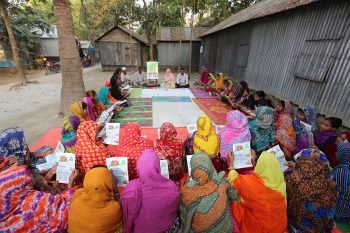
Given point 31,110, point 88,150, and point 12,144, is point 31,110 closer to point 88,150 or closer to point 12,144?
point 12,144

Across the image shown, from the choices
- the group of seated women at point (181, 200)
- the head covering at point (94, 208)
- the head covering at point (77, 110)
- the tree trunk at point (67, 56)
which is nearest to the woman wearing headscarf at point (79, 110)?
the head covering at point (77, 110)

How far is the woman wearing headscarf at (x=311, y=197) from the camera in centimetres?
215

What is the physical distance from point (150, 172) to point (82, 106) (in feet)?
11.4

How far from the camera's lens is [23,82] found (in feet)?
39.5

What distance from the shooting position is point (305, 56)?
214 inches

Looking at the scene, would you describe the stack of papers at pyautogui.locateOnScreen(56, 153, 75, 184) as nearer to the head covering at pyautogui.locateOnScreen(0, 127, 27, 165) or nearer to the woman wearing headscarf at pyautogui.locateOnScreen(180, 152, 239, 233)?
the head covering at pyautogui.locateOnScreen(0, 127, 27, 165)

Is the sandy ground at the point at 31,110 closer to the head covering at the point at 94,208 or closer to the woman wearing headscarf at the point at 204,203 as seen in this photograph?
the head covering at the point at 94,208

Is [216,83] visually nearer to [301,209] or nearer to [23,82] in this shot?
[301,209]

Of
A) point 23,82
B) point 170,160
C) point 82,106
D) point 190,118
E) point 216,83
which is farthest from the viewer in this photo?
point 23,82

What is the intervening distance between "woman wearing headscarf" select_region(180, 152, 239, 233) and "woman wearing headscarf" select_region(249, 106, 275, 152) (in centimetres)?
185

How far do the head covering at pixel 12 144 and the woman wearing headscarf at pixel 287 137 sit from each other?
4.26 m

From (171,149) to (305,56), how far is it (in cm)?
481

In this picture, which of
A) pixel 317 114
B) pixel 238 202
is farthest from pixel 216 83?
pixel 238 202

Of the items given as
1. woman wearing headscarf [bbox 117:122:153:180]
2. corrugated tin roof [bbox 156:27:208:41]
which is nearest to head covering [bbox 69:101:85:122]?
woman wearing headscarf [bbox 117:122:153:180]
